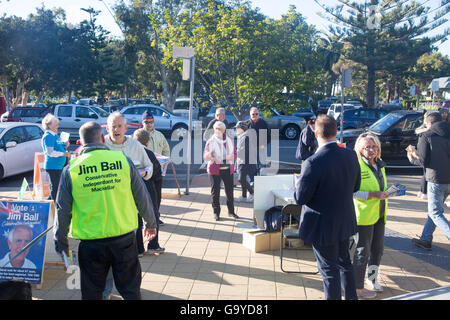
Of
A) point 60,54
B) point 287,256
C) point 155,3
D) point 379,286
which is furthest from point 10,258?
point 155,3

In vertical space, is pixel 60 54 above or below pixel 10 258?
above

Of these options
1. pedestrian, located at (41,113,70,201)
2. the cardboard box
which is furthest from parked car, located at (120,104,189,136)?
the cardboard box

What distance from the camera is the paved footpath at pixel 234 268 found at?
466 cm

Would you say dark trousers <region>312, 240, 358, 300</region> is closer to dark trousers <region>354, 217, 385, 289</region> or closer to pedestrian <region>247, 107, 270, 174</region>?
dark trousers <region>354, 217, 385, 289</region>

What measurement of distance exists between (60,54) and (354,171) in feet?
97.0

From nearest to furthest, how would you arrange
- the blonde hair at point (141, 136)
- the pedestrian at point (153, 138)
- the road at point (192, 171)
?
the blonde hair at point (141, 136) < the pedestrian at point (153, 138) < the road at point (192, 171)

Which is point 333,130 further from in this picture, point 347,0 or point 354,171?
point 347,0

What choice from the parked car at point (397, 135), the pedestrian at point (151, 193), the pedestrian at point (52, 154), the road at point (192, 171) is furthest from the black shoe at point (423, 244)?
the parked car at point (397, 135)

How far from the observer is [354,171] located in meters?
3.77

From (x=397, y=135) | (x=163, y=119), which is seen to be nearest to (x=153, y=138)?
(x=397, y=135)

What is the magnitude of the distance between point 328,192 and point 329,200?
70 millimetres

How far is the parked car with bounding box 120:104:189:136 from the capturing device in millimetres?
21477

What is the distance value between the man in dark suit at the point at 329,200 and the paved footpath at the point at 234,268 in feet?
3.24

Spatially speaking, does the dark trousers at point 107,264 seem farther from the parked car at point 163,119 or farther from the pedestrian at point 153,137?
→ the parked car at point 163,119
